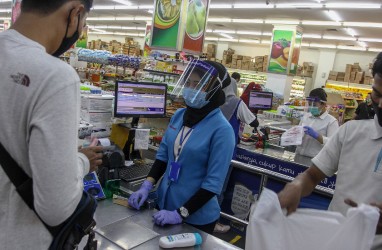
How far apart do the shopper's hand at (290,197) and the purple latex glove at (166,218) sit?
27.7 inches

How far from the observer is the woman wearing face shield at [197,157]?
6.18ft

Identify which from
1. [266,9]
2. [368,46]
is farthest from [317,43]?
[266,9]

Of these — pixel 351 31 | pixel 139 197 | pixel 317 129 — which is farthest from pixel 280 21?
pixel 139 197

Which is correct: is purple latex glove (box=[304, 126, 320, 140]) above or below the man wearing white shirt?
below

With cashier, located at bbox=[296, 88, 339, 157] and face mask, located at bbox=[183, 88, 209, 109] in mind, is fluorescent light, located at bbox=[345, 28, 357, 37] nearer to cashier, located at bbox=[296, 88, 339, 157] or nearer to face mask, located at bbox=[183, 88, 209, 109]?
cashier, located at bbox=[296, 88, 339, 157]

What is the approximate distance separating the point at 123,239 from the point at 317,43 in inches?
660

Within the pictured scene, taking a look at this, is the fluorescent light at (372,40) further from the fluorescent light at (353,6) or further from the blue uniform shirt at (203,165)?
the blue uniform shirt at (203,165)

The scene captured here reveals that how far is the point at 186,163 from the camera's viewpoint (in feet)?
6.47

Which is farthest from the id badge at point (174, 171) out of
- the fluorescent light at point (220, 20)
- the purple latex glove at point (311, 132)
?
the fluorescent light at point (220, 20)

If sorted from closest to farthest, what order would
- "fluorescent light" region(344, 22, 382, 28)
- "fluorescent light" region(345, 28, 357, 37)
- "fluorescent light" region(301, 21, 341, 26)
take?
"fluorescent light" region(344, 22, 382, 28)
"fluorescent light" region(301, 21, 341, 26)
"fluorescent light" region(345, 28, 357, 37)

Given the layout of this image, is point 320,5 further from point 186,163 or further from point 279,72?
point 186,163

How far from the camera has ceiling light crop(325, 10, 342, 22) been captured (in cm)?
943

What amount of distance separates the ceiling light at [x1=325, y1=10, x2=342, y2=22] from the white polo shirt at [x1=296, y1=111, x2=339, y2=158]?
20.6 ft

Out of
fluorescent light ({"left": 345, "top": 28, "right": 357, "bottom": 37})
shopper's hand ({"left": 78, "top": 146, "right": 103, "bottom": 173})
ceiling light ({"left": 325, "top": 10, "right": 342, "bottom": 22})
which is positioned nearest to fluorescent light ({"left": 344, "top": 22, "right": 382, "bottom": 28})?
ceiling light ({"left": 325, "top": 10, "right": 342, "bottom": 22})
